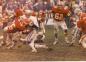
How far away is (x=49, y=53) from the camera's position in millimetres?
3688

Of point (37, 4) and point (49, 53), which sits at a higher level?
point (37, 4)

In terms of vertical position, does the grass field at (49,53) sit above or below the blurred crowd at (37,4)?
below

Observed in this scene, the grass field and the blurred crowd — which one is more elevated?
the blurred crowd

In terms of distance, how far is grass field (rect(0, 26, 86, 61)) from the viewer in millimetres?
3662

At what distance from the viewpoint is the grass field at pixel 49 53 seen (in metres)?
3.66

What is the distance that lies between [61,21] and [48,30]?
218 mm

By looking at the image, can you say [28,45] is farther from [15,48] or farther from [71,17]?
[71,17]

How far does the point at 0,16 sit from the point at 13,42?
40 cm

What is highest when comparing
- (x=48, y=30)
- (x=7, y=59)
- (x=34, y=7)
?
(x=34, y=7)

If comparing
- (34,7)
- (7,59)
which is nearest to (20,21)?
Answer: (34,7)

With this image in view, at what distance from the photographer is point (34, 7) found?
3.69 m

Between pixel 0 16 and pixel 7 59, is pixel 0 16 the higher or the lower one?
the higher one

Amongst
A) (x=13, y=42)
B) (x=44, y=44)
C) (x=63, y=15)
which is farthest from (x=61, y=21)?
(x=13, y=42)

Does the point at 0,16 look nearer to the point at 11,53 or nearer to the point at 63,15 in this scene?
the point at 11,53
